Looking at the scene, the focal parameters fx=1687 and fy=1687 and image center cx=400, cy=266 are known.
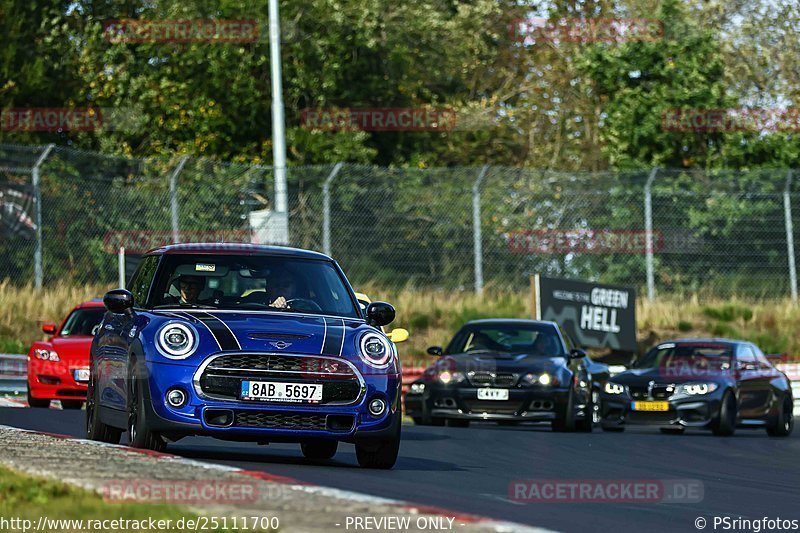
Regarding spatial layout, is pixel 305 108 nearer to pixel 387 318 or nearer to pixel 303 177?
pixel 303 177

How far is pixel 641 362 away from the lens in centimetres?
2347

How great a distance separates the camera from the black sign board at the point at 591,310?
1128 inches

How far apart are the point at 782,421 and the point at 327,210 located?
10283mm

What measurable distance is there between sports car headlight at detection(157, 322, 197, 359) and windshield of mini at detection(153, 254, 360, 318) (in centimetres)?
68

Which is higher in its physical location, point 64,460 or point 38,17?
point 38,17

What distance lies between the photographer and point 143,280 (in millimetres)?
12953

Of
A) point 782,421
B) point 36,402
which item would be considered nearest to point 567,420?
point 782,421

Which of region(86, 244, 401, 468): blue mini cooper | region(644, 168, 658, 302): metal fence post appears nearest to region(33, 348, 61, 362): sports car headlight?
region(86, 244, 401, 468): blue mini cooper

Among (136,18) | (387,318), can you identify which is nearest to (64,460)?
(387,318)

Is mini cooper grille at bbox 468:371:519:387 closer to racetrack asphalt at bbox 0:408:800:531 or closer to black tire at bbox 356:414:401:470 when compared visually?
racetrack asphalt at bbox 0:408:800:531

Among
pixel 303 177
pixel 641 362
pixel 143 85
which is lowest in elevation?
pixel 641 362

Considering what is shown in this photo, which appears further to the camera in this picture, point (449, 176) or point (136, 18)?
point (136, 18)

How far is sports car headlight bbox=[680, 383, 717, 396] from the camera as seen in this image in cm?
2127

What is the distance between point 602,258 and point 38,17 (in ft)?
54.7
